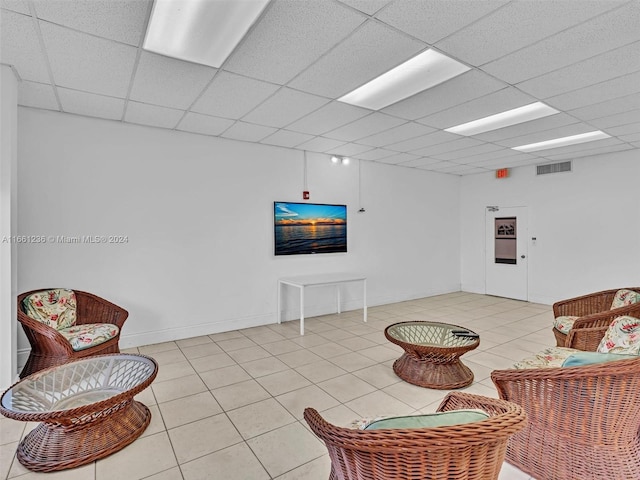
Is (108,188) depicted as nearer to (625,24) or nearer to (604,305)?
(625,24)

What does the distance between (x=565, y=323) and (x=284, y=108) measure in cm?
386

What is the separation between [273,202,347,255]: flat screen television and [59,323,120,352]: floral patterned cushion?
2611 millimetres

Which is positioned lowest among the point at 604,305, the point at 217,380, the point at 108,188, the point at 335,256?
the point at 217,380

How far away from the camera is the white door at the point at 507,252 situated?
7.09 m

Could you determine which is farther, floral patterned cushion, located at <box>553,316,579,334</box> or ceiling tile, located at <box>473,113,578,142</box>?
ceiling tile, located at <box>473,113,578,142</box>

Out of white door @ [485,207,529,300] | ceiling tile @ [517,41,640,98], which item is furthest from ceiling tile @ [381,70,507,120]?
white door @ [485,207,529,300]

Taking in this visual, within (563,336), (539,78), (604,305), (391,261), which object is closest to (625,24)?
(539,78)

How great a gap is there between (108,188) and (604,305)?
243 inches

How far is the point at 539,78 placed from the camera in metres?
3.03

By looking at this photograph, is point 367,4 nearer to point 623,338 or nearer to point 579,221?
point 623,338

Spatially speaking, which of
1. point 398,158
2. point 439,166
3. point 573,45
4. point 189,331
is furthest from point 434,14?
point 439,166

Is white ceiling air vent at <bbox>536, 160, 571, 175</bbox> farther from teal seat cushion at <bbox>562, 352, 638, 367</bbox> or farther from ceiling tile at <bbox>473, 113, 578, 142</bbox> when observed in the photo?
teal seat cushion at <bbox>562, 352, 638, 367</bbox>

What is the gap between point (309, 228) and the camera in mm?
5824

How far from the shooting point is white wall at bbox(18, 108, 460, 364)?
12.7 ft
